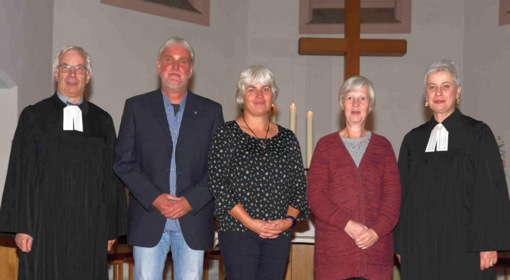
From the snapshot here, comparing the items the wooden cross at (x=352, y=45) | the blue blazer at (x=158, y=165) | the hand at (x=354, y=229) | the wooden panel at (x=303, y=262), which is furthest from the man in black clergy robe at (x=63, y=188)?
the wooden cross at (x=352, y=45)

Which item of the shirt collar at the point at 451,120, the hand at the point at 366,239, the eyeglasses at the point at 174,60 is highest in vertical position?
the eyeglasses at the point at 174,60

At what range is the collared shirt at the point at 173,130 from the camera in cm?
347

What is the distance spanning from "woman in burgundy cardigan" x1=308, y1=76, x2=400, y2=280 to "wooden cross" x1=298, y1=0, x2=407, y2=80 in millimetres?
2243

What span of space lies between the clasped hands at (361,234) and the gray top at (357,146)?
0.36 m

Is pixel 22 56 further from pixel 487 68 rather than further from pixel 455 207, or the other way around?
pixel 487 68

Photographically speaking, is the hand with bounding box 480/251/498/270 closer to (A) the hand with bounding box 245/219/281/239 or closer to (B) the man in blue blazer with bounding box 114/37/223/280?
(A) the hand with bounding box 245/219/281/239

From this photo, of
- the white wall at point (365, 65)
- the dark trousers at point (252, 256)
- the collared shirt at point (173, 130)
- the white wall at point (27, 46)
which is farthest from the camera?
the white wall at point (365, 65)

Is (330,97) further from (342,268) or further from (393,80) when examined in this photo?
(342,268)

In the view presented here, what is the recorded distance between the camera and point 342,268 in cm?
337

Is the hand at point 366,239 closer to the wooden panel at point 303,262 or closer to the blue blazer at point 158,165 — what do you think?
the blue blazer at point 158,165

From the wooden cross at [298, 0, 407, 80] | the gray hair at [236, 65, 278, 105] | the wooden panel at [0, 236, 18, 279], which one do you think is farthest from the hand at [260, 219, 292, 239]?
the wooden cross at [298, 0, 407, 80]

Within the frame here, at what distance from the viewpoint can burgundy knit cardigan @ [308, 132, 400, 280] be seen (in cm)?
337

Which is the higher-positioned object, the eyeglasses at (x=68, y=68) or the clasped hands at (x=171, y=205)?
the eyeglasses at (x=68, y=68)

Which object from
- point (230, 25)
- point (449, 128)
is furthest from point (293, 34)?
point (449, 128)
